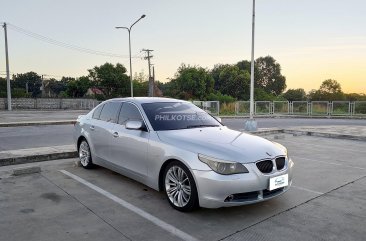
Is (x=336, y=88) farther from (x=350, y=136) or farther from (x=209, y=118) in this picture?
(x=209, y=118)

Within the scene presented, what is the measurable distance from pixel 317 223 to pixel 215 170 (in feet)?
4.63

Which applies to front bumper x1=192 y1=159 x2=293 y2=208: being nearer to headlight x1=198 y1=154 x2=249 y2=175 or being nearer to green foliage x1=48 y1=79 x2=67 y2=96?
headlight x1=198 y1=154 x2=249 y2=175

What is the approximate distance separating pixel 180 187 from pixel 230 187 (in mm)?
750

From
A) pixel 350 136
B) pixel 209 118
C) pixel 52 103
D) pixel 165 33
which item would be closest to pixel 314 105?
pixel 165 33

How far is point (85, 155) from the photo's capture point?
6539mm

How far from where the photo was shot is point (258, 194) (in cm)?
399

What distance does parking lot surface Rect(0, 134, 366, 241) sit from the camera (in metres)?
3.59

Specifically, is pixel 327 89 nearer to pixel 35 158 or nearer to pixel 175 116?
pixel 35 158

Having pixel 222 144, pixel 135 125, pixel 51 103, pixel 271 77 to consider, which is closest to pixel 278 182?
pixel 222 144

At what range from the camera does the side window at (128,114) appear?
5.27 m

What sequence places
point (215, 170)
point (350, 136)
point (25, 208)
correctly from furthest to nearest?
point (350, 136)
point (25, 208)
point (215, 170)

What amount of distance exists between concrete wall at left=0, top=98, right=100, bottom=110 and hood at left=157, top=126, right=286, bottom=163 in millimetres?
44479

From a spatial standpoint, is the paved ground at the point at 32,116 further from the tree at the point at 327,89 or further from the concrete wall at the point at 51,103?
the tree at the point at 327,89

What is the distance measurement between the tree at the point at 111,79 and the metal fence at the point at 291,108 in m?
32.6
